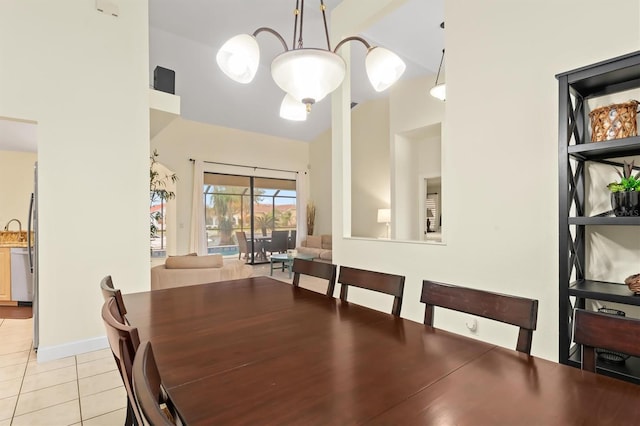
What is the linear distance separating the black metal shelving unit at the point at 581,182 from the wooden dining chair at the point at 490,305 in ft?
2.13

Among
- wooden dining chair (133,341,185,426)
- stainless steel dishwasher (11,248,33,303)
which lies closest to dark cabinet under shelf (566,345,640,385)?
wooden dining chair (133,341,185,426)

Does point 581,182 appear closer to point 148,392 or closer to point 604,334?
point 604,334

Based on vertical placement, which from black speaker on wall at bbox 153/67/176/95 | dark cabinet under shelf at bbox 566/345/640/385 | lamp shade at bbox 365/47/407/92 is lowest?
dark cabinet under shelf at bbox 566/345/640/385

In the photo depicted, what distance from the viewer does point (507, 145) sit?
6.73 ft

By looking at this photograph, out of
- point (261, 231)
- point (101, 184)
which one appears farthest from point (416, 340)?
point (261, 231)

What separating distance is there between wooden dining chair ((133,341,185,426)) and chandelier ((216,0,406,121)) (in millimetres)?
1498

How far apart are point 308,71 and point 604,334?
1.66m

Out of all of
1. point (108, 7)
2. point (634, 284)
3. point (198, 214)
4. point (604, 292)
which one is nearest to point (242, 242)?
point (198, 214)

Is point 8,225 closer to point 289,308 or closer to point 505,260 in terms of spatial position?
point 289,308

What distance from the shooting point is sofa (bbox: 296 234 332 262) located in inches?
271

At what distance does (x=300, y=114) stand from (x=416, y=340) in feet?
6.11

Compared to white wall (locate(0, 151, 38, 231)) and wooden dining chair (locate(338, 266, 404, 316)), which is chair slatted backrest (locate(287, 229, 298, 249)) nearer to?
white wall (locate(0, 151, 38, 231))

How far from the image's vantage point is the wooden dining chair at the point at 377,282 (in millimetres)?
1573

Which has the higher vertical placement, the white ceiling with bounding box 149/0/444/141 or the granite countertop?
the white ceiling with bounding box 149/0/444/141
